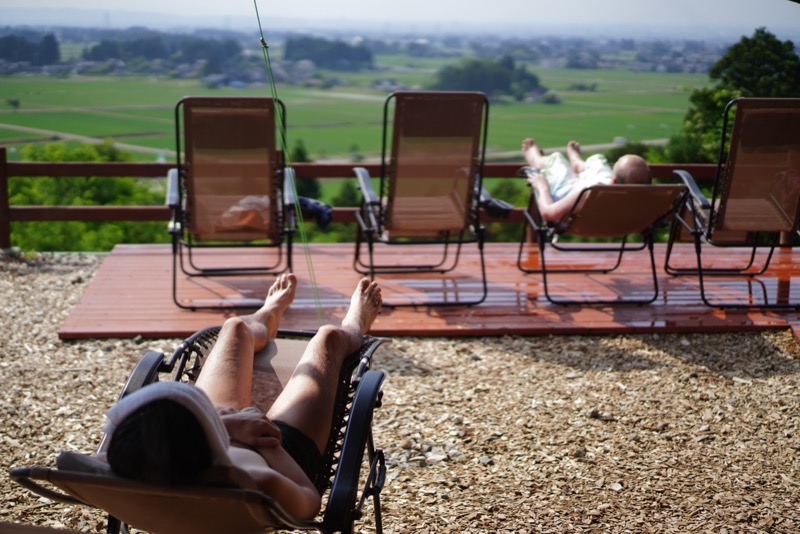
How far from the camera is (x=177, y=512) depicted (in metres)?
1.75

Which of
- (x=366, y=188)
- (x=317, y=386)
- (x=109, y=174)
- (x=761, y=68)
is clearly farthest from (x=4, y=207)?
(x=761, y=68)

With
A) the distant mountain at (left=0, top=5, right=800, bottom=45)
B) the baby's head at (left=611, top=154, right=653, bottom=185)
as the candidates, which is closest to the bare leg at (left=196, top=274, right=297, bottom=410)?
the baby's head at (left=611, top=154, right=653, bottom=185)

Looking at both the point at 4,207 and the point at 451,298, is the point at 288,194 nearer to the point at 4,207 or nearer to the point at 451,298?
the point at 451,298

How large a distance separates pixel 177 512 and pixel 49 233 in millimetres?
29845

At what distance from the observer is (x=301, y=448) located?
Answer: 224 centimetres

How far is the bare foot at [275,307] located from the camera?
3064 mm

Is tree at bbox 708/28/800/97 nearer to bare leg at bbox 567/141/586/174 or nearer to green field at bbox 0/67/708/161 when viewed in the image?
bare leg at bbox 567/141/586/174

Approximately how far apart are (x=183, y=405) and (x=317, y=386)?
853 mm

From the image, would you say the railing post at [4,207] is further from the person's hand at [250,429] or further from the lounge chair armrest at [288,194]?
the person's hand at [250,429]

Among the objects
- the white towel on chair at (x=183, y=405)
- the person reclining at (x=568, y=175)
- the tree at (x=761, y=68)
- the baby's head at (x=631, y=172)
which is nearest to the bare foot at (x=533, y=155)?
the person reclining at (x=568, y=175)

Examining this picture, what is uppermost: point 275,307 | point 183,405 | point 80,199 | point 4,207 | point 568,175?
point 183,405

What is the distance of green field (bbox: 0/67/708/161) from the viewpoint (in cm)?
4038

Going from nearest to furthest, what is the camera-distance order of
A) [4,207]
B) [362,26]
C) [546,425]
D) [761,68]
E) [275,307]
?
[275,307], [546,425], [4,207], [761,68], [362,26]

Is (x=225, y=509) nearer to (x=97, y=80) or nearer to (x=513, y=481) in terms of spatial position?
(x=513, y=481)
